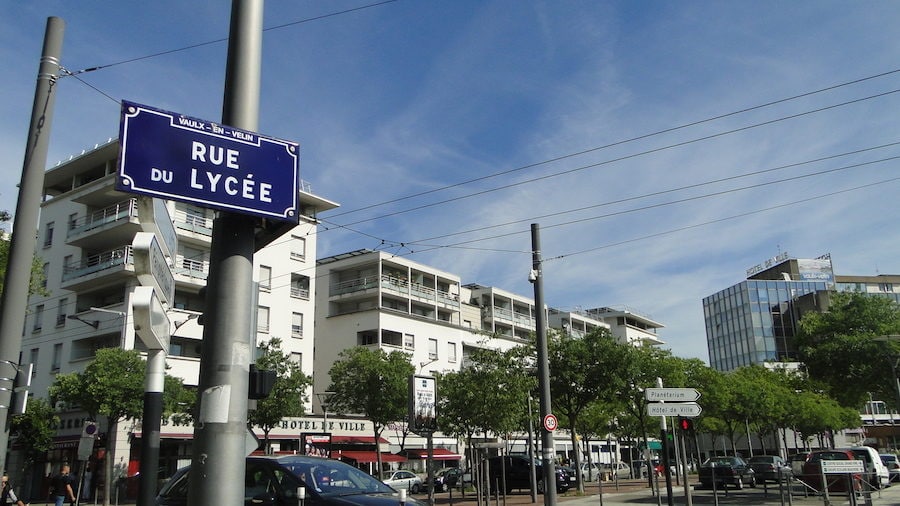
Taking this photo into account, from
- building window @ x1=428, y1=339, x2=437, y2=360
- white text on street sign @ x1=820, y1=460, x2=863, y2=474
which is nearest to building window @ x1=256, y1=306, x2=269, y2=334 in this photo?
building window @ x1=428, y1=339, x2=437, y2=360

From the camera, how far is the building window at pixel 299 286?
159 feet

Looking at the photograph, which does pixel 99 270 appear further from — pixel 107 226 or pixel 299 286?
pixel 299 286

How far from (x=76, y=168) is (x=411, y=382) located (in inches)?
1325

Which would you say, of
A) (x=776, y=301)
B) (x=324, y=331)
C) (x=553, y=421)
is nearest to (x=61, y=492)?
(x=553, y=421)

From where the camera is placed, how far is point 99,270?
1574 inches

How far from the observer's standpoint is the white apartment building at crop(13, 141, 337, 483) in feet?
127

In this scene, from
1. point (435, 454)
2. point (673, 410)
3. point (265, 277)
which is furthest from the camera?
point (435, 454)

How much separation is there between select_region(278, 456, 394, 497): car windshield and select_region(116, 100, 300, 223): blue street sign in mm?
3962

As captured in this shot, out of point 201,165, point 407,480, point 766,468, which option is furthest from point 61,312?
point 201,165

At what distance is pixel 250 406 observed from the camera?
18.9 feet

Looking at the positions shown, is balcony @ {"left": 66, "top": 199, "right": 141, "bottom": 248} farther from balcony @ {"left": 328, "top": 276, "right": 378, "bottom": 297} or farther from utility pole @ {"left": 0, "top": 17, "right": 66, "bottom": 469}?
utility pole @ {"left": 0, "top": 17, "right": 66, "bottom": 469}

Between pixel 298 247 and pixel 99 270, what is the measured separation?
1347cm

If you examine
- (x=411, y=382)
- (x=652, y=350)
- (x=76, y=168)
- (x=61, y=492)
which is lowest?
(x=61, y=492)

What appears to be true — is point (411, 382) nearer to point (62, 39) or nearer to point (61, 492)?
point (61, 492)
